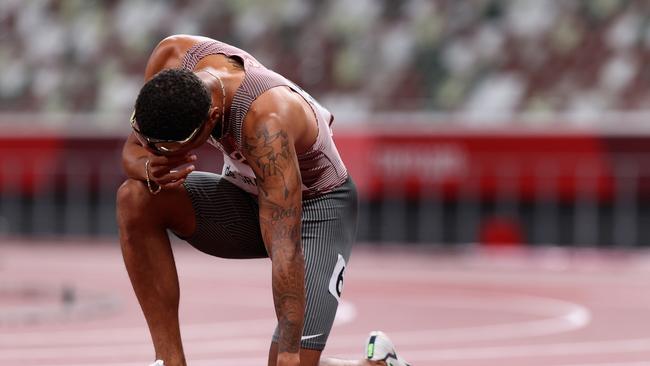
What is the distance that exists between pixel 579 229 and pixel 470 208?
1.72 metres

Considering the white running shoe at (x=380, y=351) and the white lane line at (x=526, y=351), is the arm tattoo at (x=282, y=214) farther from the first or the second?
the white lane line at (x=526, y=351)

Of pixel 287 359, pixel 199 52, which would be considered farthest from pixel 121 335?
pixel 287 359

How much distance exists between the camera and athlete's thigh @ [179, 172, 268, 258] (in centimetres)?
694

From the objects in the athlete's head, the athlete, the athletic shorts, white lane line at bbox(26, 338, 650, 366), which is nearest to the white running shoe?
the athlete

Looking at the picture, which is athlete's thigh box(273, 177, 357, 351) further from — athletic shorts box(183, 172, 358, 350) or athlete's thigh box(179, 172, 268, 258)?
athlete's thigh box(179, 172, 268, 258)

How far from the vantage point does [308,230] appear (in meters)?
6.88

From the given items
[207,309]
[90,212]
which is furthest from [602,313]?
[90,212]

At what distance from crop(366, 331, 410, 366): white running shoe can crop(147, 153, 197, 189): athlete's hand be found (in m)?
1.40

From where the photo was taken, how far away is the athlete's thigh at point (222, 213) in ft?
22.8

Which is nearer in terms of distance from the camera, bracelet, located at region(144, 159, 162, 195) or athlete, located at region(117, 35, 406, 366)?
athlete, located at region(117, 35, 406, 366)

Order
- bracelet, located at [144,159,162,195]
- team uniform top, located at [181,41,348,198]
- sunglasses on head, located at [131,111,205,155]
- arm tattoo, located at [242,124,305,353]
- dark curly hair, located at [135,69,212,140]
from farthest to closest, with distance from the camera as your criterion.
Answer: bracelet, located at [144,159,162,195] < team uniform top, located at [181,41,348,198] < arm tattoo, located at [242,124,305,353] < sunglasses on head, located at [131,111,205,155] < dark curly hair, located at [135,69,212,140]

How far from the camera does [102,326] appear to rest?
12656mm

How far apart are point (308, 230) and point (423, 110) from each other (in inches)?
629

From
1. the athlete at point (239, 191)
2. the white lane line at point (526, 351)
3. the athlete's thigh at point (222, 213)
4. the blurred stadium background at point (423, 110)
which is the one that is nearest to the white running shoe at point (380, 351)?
the athlete at point (239, 191)
